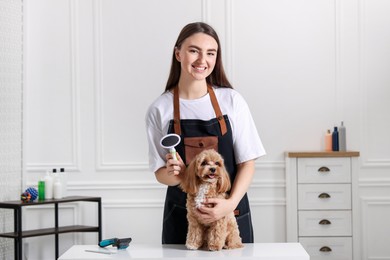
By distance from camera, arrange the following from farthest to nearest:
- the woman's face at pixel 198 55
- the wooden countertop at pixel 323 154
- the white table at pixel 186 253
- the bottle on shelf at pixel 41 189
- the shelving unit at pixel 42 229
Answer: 1. the bottle on shelf at pixel 41 189
2. the wooden countertop at pixel 323 154
3. the shelving unit at pixel 42 229
4. the woman's face at pixel 198 55
5. the white table at pixel 186 253

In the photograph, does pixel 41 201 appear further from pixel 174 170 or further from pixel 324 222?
pixel 174 170

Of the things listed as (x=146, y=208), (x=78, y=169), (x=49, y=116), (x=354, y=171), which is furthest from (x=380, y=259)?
(x=49, y=116)

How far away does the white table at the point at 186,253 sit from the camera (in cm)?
222

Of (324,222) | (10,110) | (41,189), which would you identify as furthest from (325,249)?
(10,110)

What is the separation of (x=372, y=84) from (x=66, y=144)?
8.38 feet

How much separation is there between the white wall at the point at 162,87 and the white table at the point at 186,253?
2.82m

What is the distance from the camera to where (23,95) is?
5.24m

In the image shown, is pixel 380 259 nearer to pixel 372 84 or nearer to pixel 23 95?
pixel 372 84

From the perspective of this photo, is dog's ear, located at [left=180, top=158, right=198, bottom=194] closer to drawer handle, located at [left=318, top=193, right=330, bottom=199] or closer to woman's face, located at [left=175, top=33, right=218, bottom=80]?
woman's face, located at [left=175, top=33, right=218, bottom=80]

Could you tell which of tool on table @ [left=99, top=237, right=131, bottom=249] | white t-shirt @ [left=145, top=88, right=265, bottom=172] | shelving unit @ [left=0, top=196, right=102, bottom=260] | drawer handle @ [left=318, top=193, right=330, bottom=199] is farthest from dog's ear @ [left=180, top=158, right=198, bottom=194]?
drawer handle @ [left=318, top=193, right=330, bottom=199]

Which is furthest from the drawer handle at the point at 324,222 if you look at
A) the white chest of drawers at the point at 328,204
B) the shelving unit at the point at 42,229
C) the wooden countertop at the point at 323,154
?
the shelving unit at the point at 42,229

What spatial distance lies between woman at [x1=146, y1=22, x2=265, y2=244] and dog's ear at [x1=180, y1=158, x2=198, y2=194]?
55mm

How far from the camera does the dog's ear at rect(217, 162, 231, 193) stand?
Result: 2.25 metres

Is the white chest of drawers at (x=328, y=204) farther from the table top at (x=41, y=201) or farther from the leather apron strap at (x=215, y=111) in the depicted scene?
the leather apron strap at (x=215, y=111)
